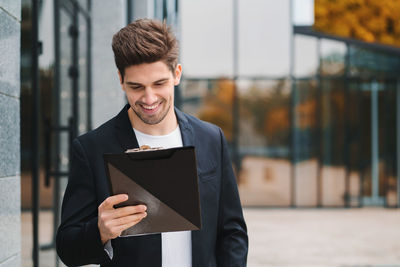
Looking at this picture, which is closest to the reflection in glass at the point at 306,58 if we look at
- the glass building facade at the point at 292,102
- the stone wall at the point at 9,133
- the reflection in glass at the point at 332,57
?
the glass building facade at the point at 292,102

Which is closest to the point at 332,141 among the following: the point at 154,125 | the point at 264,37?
the point at 264,37

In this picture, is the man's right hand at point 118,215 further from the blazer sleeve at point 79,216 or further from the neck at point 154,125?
the neck at point 154,125

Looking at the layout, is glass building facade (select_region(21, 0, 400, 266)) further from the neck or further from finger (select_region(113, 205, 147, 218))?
finger (select_region(113, 205, 147, 218))

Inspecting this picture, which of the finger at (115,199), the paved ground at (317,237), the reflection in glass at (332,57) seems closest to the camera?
the finger at (115,199)

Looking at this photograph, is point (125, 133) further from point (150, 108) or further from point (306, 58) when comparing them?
point (306, 58)

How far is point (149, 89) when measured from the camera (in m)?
1.67

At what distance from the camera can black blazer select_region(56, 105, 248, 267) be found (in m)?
1.69

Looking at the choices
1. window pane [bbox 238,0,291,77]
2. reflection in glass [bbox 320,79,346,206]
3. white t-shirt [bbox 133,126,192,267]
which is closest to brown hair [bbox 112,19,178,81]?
white t-shirt [bbox 133,126,192,267]

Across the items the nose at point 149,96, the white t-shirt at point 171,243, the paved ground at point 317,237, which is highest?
the nose at point 149,96

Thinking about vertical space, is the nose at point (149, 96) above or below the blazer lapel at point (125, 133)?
above

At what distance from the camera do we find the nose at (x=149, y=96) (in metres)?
1.67

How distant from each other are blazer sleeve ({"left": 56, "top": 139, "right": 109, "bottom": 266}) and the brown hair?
33cm

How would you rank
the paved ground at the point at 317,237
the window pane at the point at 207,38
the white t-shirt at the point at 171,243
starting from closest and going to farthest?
the white t-shirt at the point at 171,243 < the paved ground at the point at 317,237 < the window pane at the point at 207,38

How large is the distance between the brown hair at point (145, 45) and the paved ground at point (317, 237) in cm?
249
